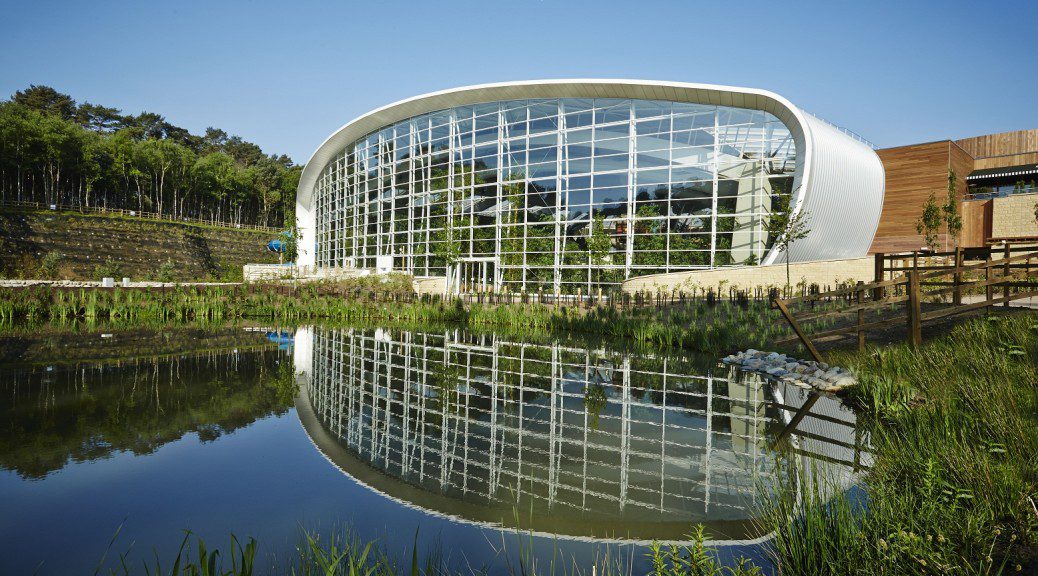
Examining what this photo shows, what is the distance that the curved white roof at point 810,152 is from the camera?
26.3 meters

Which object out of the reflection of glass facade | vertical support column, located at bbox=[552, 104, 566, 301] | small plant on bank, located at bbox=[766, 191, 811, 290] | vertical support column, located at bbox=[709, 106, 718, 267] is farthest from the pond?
vertical support column, located at bbox=[552, 104, 566, 301]

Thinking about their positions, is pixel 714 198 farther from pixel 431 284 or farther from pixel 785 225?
pixel 431 284

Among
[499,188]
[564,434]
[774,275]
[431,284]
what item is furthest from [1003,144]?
→ [564,434]

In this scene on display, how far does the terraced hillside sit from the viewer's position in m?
42.3

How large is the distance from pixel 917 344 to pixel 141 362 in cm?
1375

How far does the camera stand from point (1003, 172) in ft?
132

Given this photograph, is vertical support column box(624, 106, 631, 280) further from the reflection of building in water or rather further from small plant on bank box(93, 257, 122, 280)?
small plant on bank box(93, 257, 122, 280)

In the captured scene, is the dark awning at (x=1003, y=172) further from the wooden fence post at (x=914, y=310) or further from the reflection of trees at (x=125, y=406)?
the reflection of trees at (x=125, y=406)

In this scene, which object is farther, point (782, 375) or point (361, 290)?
point (361, 290)

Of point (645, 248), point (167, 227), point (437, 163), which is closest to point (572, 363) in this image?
point (645, 248)

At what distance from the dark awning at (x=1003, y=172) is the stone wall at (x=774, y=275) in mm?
23891

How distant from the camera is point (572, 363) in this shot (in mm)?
12055

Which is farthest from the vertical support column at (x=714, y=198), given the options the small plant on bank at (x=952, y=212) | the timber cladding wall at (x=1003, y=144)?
the timber cladding wall at (x=1003, y=144)

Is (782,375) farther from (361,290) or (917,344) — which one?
(361,290)
